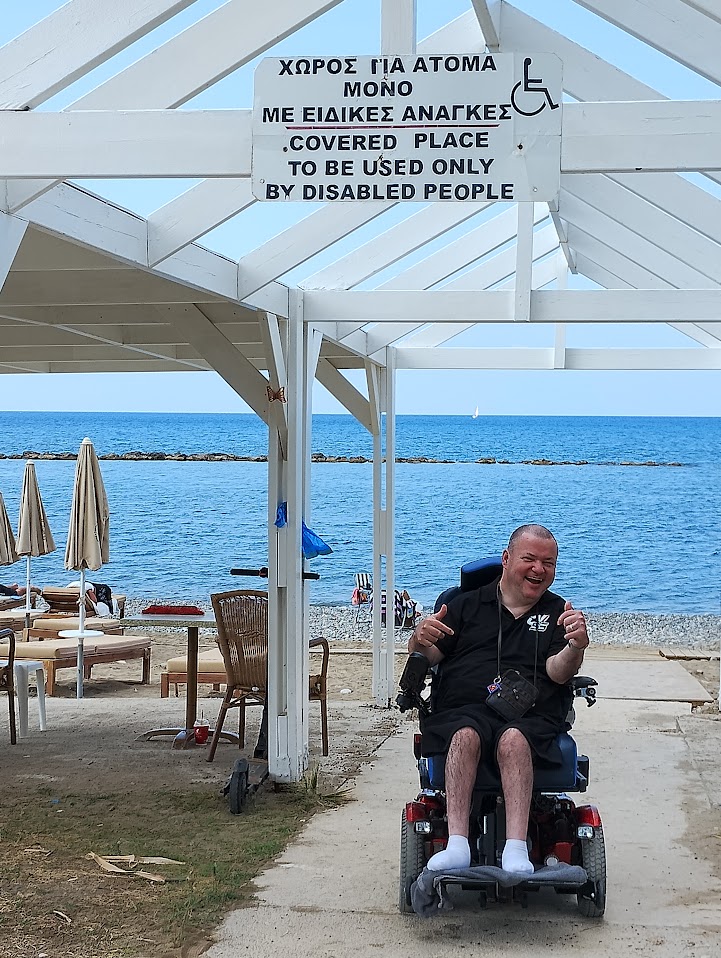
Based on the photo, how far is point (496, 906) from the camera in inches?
166

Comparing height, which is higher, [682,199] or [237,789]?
[682,199]

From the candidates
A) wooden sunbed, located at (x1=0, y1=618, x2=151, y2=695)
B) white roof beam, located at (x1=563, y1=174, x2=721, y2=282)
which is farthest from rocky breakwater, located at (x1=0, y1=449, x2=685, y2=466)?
white roof beam, located at (x1=563, y1=174, x2=721, y2=282)

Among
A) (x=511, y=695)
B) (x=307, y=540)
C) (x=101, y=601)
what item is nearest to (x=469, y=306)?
(x=307, y=540)

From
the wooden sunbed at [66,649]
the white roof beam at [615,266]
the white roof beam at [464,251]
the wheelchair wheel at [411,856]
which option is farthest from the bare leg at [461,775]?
the wooden sunbed at [66,649]

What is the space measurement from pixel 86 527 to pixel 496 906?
18.5 feet

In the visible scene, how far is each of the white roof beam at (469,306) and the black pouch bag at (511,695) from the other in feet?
9.30

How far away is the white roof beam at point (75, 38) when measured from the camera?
3311 millimetres

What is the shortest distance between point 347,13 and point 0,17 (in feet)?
14.5

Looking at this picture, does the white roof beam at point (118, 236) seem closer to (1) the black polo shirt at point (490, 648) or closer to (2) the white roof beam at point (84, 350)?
(1) the black polo shirt at point (490, 648)

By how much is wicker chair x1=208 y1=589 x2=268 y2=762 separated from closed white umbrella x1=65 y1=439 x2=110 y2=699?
234 cm

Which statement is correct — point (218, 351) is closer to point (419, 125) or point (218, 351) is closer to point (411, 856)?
point (411, 856)

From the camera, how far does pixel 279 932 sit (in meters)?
4.02

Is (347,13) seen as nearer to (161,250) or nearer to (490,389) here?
(161,250)

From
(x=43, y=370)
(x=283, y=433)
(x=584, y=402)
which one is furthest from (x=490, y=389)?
(x=283, y=433)
